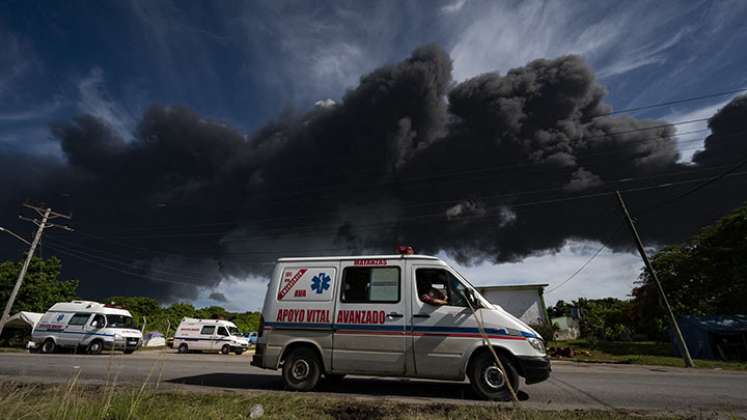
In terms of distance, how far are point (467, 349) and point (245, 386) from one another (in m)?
4.30

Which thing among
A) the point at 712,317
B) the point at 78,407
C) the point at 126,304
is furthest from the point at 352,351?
the point at 126,304

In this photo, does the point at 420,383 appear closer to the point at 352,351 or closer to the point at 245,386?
the point at 352,351

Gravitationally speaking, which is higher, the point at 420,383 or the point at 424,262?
the point at 424,262

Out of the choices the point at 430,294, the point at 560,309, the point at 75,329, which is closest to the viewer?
the point at 430,294

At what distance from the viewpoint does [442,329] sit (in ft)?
18.8

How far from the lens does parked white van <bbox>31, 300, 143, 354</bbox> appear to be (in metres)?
17.5

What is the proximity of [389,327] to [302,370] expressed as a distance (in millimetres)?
1834

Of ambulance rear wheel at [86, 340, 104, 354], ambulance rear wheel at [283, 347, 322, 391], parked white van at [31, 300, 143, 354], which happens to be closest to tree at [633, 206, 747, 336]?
ambulance rear wheel at [283, 347, 322, 391]

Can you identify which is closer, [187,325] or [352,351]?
[352,351]

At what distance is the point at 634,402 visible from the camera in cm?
566

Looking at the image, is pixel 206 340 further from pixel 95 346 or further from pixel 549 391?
pixel 549 391

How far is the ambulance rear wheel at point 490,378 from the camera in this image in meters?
5.36

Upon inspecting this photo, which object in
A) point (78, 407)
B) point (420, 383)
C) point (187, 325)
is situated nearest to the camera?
point (78, 407)

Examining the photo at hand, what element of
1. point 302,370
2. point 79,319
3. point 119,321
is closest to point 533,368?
point 302,370
